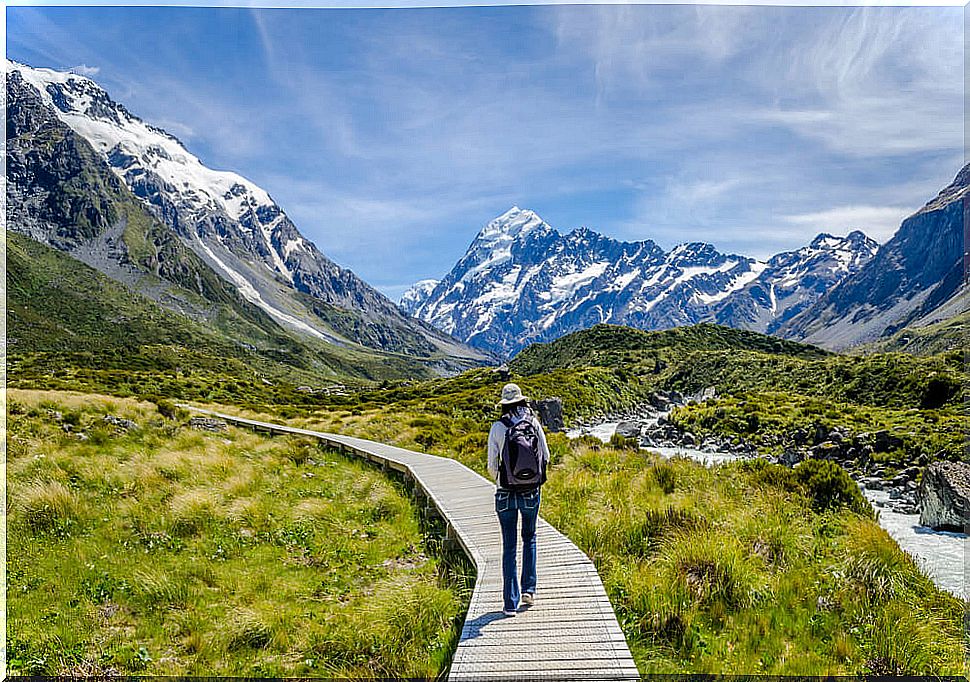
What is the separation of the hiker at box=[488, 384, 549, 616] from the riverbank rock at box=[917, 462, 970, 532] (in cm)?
1241

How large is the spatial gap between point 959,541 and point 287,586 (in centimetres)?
1441

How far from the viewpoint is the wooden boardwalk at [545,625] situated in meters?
5.86

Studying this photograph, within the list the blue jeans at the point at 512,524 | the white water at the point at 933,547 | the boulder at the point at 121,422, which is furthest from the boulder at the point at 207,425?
the white water at the point at 933,547

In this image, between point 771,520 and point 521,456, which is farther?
point 771,520

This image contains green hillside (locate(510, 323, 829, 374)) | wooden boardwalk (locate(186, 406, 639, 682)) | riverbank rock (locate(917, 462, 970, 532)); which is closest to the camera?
wooden boardwalk (locate(186, 406, 639, 682))

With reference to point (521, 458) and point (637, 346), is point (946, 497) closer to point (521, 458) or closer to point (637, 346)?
point (521, 458)

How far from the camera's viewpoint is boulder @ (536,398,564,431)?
128 ft

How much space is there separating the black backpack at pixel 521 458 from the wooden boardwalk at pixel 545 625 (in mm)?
1576

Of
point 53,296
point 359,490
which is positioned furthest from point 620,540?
point 53,296

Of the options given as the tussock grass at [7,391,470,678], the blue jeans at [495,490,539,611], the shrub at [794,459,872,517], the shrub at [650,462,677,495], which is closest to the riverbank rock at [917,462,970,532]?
the shrub at [794,459,872,517]

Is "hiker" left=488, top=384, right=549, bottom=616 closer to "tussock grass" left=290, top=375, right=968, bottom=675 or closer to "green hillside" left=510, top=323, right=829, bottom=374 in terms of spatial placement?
"tussock grass" left=290, top=375, right=968, bottom=675

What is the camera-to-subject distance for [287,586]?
31.1 feet

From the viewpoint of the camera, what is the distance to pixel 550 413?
129ft

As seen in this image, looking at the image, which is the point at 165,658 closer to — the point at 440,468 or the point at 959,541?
the point at 440,468
